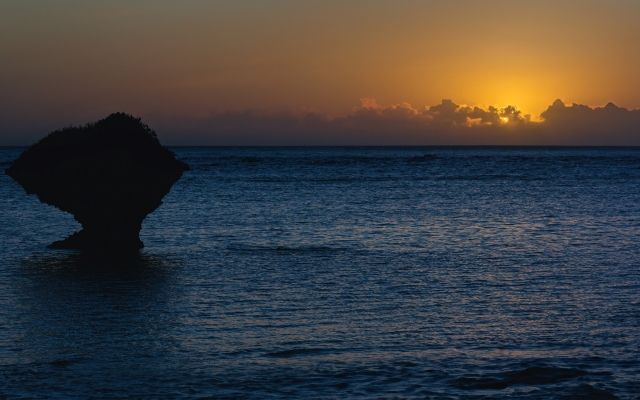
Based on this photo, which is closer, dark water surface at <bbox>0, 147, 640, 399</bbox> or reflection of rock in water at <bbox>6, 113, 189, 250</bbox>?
dark water surface at <bbox>0, 147, 640, 399</bbox>

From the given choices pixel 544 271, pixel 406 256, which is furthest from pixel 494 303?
pixel 406 256

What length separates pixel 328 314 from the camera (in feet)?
51.5

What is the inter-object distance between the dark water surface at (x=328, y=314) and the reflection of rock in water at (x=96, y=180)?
1.57m

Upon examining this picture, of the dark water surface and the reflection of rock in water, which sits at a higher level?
the reflection of rock in water

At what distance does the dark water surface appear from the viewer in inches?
445

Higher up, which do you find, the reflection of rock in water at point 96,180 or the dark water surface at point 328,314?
the reflection of rock in water at point 96,180

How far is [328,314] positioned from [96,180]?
570 inches

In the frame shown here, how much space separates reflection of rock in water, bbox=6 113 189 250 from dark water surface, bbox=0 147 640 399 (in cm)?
157

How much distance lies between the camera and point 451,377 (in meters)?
11.4

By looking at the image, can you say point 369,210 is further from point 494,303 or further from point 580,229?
point 494,303

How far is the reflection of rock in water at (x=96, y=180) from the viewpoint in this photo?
87.9 feet

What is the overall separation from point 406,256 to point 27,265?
12520mm

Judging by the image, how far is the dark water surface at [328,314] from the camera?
11297 mm

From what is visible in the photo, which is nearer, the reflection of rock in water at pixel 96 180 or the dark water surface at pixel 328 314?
the dark water surface at pixel 328 314
